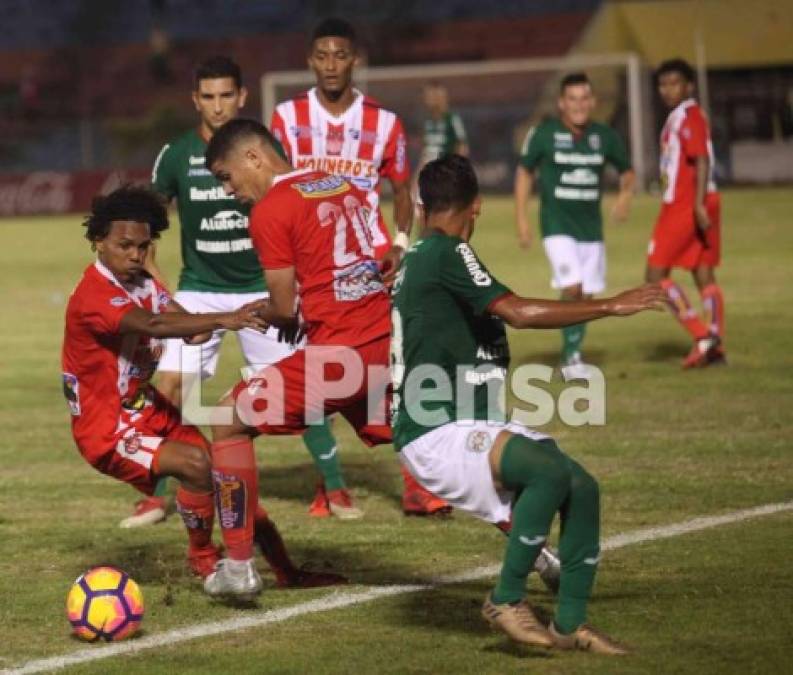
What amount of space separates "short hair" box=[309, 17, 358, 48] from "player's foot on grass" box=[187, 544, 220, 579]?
127 inches

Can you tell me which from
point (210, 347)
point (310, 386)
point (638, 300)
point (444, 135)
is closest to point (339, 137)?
point (210, 347)

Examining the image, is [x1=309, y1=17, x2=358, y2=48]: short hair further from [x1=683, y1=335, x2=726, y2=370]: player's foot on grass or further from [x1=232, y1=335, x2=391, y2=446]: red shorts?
[x1=683, y1=335, x2=726, y2=370]: player's foot on grass

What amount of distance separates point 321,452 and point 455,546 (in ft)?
3.95

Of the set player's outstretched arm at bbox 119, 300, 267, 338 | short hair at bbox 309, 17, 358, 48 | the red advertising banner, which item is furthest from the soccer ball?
the red advertising banner

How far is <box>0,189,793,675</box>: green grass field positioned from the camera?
20.1 feet

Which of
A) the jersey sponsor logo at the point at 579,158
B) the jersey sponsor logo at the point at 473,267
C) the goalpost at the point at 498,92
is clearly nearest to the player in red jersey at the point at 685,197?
the jersey sponsor logo at the point at 579,158

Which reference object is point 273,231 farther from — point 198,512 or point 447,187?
point 198,512

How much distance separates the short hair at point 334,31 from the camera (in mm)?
9453

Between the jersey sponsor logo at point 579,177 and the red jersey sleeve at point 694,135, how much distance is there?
78 centimetres

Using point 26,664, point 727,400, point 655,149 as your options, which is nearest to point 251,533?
point 26,664

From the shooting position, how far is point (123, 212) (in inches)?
284

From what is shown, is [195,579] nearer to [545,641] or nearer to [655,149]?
[545,641]

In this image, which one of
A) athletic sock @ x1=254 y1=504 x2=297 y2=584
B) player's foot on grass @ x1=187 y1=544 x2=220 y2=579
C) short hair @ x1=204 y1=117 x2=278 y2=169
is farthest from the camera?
player's foot on grass @ x1=187 y1=544 x2=220 y2=579

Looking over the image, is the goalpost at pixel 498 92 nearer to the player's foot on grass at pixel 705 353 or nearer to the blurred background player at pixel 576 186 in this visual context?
the blurred background player at pixel 576 186
